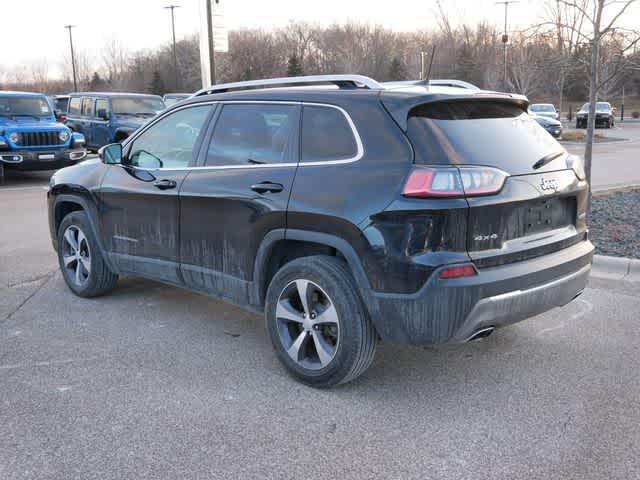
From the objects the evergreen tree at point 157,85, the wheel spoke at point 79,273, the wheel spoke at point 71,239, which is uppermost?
the evergreen tree at point 157,85

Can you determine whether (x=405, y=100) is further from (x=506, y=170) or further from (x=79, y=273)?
(x=79, y=273)

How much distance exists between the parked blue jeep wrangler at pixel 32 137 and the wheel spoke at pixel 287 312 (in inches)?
473

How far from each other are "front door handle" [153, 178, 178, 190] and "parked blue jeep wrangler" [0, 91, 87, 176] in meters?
10.7

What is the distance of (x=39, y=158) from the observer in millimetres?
14641

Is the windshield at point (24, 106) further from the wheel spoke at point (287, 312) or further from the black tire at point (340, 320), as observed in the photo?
the black tire at point (340, 320)

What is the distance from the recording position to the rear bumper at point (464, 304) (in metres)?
3.46

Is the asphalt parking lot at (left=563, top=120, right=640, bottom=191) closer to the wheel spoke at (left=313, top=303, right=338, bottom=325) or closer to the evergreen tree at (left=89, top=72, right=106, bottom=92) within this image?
the wheel spoke at (left=313, top=303, right=338, bottom=325)

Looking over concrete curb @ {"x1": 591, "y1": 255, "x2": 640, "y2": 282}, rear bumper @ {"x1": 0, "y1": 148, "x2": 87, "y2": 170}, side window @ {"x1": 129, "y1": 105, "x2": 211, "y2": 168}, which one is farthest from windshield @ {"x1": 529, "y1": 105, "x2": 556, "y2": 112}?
side window @ {"x1": 129, "y1": 105, "x2": 211, "y2": 168}

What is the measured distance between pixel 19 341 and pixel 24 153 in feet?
35.1

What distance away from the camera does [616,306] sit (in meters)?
5.53

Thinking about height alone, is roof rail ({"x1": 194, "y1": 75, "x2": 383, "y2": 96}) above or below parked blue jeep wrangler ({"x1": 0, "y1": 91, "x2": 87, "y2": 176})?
above

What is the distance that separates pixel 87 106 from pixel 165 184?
1532cm

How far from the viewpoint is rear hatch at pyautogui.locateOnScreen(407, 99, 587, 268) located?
3537 mm

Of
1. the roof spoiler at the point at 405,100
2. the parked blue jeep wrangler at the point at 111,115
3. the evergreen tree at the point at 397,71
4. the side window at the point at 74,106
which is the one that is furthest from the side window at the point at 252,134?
the evergreen tree at the point at 397,71
